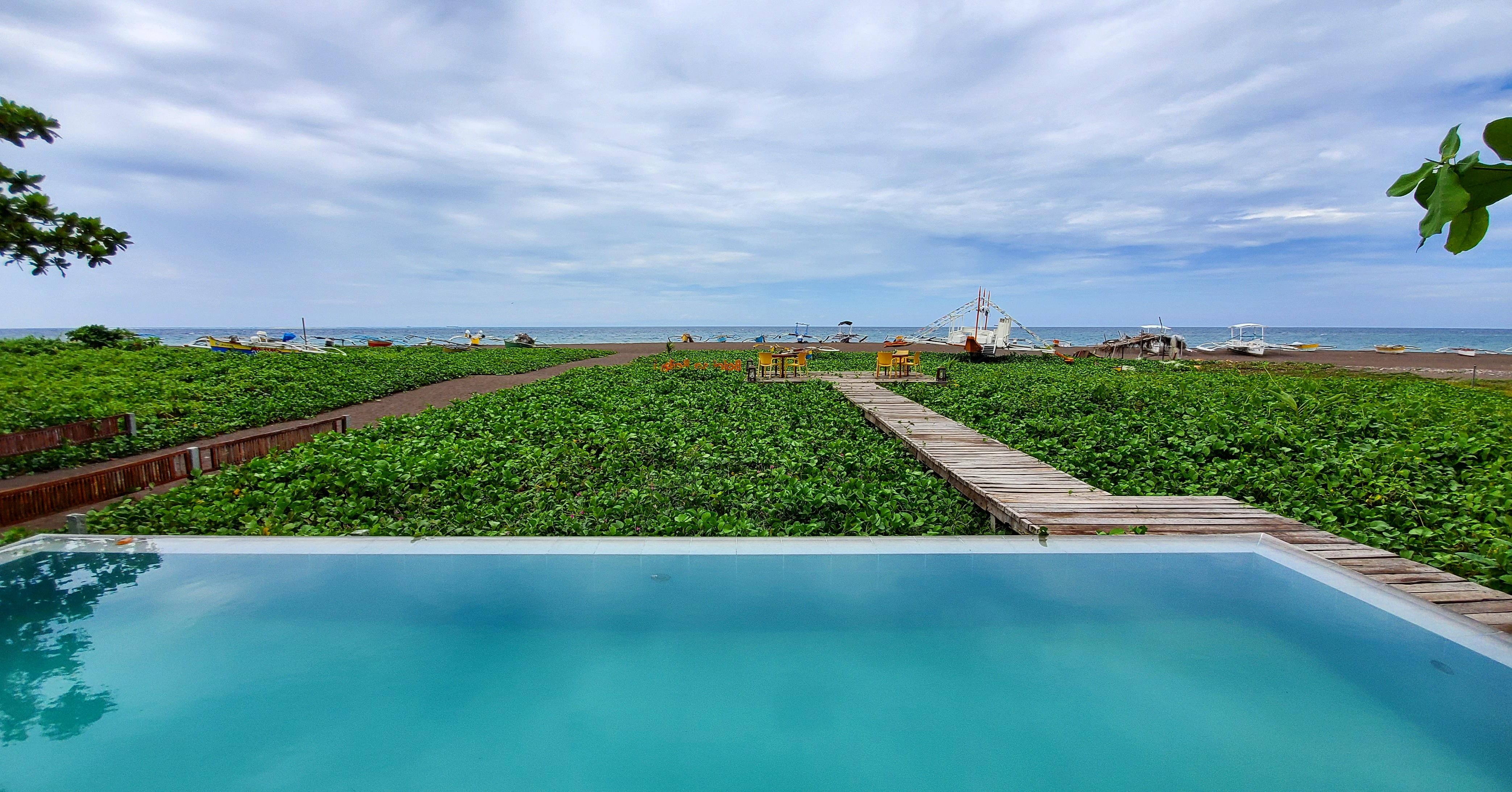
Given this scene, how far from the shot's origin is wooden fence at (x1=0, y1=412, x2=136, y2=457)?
6742mm

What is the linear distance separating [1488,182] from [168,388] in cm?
1651

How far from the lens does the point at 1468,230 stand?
3.40 ft

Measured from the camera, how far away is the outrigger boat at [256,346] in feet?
77.6

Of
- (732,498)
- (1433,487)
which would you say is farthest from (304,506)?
(1433,487)

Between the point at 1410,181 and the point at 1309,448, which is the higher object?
the point at 1410,181

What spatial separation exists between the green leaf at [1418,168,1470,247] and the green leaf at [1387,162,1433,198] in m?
0.03

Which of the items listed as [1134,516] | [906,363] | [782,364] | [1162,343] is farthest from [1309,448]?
[1162,343]

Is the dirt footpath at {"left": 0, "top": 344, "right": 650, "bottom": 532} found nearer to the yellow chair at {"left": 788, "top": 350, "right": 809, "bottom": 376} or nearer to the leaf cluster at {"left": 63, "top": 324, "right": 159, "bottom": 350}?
the yellow chair at {"left": 788, "top": 350, "right": 809, "bottom": 376}

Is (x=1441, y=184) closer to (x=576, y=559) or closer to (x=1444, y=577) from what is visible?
(x=576, y=559)

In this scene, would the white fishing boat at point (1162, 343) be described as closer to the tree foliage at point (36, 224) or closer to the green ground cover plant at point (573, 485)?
the green ground cover plant at point (573, 485)

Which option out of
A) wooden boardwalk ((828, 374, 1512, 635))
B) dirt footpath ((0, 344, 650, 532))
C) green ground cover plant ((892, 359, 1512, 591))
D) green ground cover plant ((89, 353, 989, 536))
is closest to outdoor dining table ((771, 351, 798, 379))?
green ground cover plant ((892, 359, 1512, 591))

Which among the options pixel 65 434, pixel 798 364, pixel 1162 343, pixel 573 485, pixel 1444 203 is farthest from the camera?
pixel 1162 343

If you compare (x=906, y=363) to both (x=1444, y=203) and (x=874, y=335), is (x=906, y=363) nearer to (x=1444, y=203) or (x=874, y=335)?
(x=1444, y=203)

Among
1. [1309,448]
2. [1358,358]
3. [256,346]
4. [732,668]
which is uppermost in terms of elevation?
[256,346]
